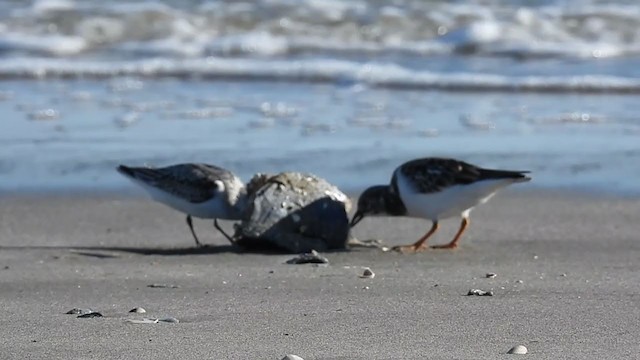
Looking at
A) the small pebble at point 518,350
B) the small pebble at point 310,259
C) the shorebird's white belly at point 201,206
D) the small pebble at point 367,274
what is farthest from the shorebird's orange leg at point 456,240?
the small pebble at point 518,350

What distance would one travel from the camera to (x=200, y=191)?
611cm

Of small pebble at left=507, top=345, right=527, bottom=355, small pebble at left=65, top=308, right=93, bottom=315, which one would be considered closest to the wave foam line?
small pebble at left=65, top=308, right=93, bottom=315

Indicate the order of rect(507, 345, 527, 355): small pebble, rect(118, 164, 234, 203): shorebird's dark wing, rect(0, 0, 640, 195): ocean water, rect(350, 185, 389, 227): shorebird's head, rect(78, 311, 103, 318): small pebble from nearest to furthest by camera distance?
1. rect(507, 345, 527, 355): small pebble
2. rect(78, 311, 103, 318): small pebble
3. rect(118, 164, 234, 203): shorebird's dark wing
4. rect(350, 185, 389, 227): shorebird's head
5. rect(0, 0, 640, 195): ocean water

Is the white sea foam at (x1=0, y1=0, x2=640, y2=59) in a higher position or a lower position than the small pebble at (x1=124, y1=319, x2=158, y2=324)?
lower

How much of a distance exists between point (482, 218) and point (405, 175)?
88 centimetres

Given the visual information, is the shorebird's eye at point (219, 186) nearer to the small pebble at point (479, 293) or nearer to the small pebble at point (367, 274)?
the small pebble at point (367, 274)

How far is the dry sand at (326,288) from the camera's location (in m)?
3.88

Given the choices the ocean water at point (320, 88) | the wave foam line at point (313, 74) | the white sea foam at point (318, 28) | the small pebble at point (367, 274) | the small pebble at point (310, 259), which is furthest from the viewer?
the white sea foam at point (318, 28)

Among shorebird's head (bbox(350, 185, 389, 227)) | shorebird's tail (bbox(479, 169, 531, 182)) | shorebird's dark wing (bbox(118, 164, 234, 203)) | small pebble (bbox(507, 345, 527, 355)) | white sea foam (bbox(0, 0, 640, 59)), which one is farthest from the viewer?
white sea foam (bbox(0, 0, 640, 59))

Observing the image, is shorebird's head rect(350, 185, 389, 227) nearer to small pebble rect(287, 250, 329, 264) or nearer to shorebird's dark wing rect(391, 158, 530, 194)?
shorebird's dark wing rect(391, 158, 530, 194)

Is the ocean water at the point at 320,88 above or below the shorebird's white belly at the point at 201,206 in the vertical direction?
below

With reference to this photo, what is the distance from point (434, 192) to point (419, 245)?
257 mm

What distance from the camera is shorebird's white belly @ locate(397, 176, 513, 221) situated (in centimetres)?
603

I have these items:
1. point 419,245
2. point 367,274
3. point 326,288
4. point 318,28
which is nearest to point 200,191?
point 419,245
